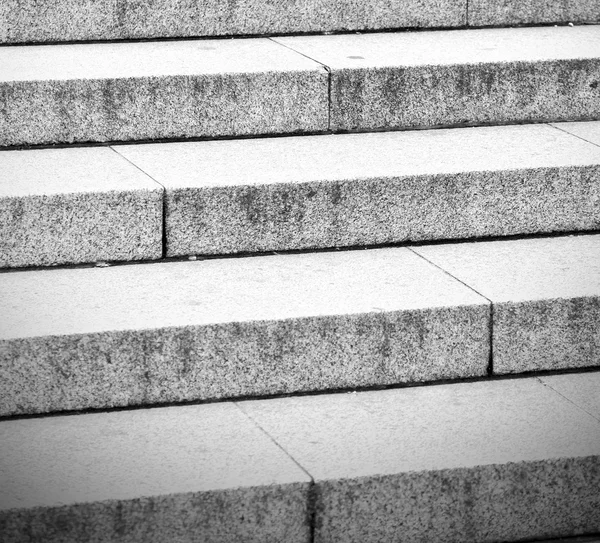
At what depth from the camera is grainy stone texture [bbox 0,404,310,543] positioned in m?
2.74

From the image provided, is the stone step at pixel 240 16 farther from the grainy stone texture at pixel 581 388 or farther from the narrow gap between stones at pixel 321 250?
the grainy stone texture at pixel 581 388

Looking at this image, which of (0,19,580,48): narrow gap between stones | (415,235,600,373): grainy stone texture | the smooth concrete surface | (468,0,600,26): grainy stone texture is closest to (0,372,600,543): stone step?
(415,235,600,373): grainy stone texture

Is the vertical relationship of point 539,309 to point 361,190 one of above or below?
below

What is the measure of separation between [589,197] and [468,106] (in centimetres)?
70

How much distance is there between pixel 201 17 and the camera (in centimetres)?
477

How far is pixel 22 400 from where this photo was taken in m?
3.15

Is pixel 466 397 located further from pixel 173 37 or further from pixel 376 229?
A: pixel 173 37

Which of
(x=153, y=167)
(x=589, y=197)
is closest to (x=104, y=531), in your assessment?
(x=153, y=167)

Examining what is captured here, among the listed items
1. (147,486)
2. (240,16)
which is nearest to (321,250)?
(147,486)

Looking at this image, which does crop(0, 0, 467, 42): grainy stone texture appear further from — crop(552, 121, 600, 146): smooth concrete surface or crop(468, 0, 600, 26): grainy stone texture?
crop(552, 121, 600, 146): smooth concrete surface

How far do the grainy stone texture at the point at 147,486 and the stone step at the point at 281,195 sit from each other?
0.82 metres

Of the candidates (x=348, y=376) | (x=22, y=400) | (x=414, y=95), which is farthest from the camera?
(x=414, y=95)

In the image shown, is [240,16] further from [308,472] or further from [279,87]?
[308,472]

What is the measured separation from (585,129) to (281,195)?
1529 millimetres
